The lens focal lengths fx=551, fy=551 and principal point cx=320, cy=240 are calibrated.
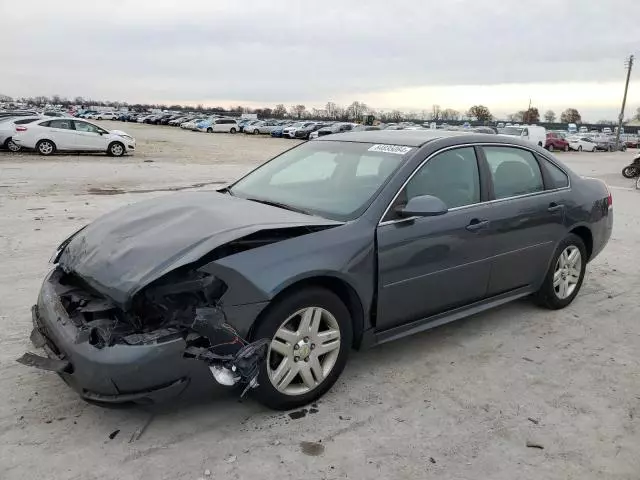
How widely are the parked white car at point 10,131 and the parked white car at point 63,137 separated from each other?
0.62ft

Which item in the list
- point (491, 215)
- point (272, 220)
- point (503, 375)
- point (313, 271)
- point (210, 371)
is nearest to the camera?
point (210, 371)

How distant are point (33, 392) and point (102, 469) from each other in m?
0.97

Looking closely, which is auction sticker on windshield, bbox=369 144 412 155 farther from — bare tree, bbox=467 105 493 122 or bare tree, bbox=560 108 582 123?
bare tree, bbox=560 108 582 123

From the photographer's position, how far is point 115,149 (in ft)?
72.2

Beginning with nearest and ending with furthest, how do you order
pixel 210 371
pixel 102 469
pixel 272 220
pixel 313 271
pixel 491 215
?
pixel 102 469 → pixel 210 371 → pixel 313 271 → pixel 272 220 → pixel 491 215

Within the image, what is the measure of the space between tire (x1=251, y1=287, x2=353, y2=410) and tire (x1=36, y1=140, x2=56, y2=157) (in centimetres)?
2072

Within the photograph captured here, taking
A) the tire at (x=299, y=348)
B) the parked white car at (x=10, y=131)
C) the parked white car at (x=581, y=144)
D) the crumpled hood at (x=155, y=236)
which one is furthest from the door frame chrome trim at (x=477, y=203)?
the parked white car at (x=581, y=144)

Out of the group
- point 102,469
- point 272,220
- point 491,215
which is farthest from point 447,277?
point 102,469

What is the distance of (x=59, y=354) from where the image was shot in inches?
119

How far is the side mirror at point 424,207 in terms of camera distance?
3.63 metres

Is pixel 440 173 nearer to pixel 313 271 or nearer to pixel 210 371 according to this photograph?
pixel 313 271

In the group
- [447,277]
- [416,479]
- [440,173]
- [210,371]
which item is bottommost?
[416,479]

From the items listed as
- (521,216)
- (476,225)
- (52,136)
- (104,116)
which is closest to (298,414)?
(476,225)

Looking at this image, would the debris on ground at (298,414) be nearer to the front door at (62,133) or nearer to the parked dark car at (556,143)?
the front door at (62,133)
